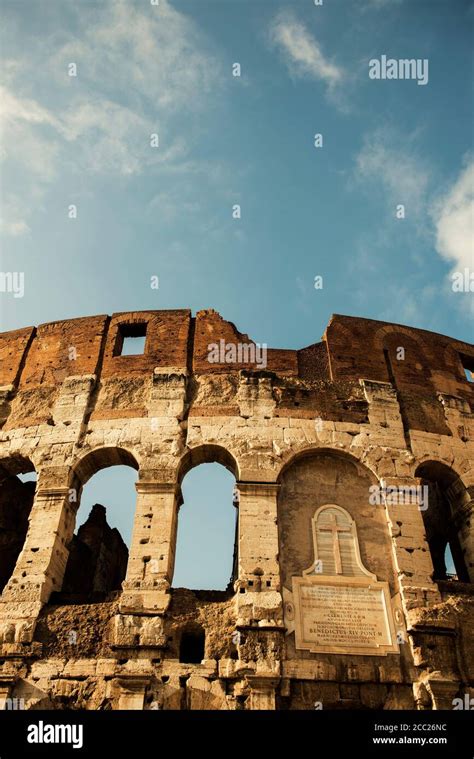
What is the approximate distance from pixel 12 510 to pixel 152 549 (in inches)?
179

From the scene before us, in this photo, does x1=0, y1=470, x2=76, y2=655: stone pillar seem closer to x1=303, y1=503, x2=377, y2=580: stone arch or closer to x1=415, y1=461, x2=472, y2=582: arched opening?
x1=303, y1=503, x2=377, y2=580: stone arch

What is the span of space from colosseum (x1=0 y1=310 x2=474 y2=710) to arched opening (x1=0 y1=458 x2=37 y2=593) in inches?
1.8

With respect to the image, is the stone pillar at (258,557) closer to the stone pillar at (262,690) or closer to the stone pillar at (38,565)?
the stone pillar at (262,690)

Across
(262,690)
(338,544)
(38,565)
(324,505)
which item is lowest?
(262,690)

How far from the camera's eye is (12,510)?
12.6 m

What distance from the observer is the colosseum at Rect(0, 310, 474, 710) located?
27.9ft

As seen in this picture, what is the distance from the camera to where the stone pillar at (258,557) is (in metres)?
8.95

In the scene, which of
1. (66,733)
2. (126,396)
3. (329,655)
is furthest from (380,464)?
(66,733)

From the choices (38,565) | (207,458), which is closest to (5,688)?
(38,565)

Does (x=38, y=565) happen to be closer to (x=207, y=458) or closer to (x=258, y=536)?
(x=207, y=458)

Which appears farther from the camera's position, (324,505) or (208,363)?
(208,363)

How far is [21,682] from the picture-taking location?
335 inches

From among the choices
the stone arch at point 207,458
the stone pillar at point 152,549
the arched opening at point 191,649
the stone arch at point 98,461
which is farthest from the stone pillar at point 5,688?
the stone arch at point 207,458

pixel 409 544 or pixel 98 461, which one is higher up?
pixel 98 461
